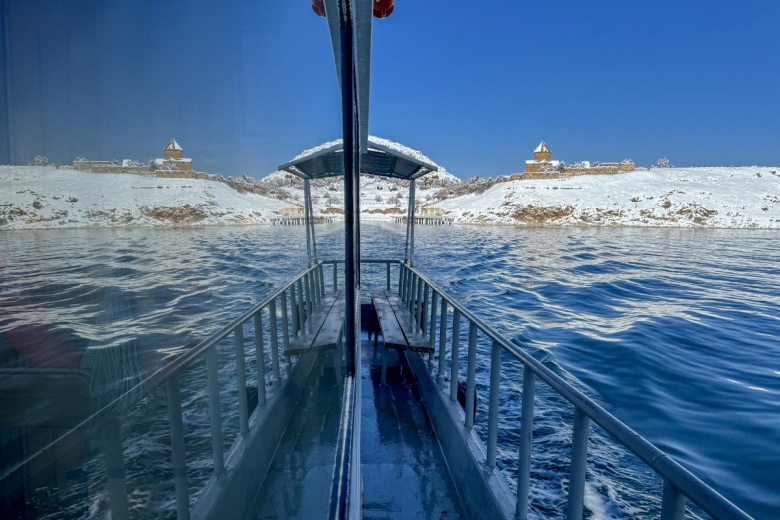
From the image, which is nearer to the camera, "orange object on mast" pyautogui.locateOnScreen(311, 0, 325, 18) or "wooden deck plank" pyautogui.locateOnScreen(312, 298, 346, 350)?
"orange object on mast" pyautogui.locateOnScreen(311, 0, 325, 18)

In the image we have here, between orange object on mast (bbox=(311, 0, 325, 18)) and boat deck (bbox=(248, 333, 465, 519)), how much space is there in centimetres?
180

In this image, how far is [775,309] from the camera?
28.5ft

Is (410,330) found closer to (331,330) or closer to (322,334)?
(331,330)

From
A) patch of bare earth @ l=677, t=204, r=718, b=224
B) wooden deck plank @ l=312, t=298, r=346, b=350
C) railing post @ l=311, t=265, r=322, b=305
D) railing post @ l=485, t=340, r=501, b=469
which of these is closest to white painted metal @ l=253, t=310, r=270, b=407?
wooden deck plank @ l=312, t=298, r=346, b=350

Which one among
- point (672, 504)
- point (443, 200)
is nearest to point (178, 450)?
point (672, 504)

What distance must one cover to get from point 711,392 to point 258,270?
5.63 metres

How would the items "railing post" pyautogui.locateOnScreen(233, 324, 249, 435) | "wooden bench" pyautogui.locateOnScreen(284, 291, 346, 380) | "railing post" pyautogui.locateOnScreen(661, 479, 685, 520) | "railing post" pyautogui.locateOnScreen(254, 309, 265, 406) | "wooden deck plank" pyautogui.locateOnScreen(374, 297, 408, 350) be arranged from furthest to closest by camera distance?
"wooden deck plank" pyautogui.locateOnScreen(374, 297, 408, 350)
"wooden bench" pyautogui.locateOnScreen(284, 291, 346, 380)
"railing post" pyautogui.locateOnScreen(254, 309, 265, 406)
"railing post" pyautogui.locateOnScreen(233, 324, 249, 435)
"railing post" pyautogui.locateOnScreen(661, 479, 685, 520)

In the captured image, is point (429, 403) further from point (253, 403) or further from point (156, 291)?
point (156, 291)

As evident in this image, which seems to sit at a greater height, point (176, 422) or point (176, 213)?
point (176, 213)

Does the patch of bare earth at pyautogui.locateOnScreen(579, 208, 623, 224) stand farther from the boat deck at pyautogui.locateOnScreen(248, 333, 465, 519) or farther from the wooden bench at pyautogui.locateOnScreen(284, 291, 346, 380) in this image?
the boat deck at pyautogui.locateOnScreen(248, 333, 465, 519)

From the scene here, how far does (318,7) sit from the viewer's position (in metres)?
1.49

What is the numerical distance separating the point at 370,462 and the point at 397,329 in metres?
1.57

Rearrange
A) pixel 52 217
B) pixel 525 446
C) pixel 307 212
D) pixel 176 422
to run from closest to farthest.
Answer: pixel 52 217
pixel 176 422
pixel 525 446
pixel 307 212

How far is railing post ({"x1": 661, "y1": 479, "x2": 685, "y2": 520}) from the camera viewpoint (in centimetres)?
84
